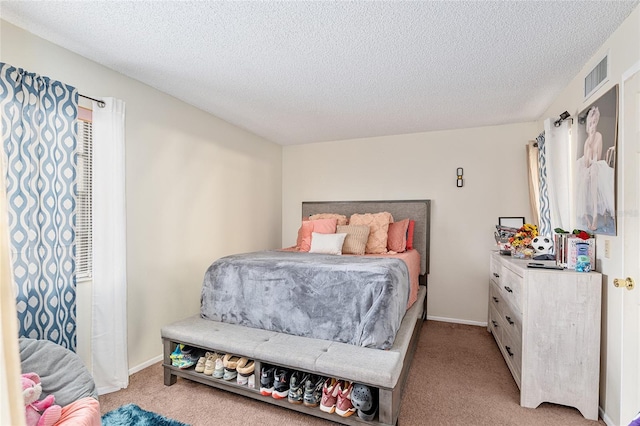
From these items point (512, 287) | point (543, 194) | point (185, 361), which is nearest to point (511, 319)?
point (512, 287)

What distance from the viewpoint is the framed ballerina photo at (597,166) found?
1.87 meters

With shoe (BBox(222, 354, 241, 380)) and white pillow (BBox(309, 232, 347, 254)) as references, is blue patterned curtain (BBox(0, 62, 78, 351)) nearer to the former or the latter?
shoe (BBox(222, 354, 241, 380))

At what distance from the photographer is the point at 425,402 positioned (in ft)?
6.91

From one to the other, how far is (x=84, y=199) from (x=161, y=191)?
0.61 m

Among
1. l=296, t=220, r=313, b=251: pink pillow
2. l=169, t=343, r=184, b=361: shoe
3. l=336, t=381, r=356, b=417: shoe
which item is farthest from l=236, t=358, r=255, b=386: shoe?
l=296, t=220, r=313, b=251: pink pillow

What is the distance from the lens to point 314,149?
4.68 metres

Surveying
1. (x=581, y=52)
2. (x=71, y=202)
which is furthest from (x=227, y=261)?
(x=581, y=52)

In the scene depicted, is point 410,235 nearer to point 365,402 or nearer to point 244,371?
point 365,402

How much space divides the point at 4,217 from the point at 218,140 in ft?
10.1

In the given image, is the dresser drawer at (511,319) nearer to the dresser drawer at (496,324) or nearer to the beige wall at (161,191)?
the dresser drawer at (496,324)

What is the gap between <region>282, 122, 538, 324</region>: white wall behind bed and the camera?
3660 millimetres

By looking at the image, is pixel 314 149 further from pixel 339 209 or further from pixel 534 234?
pixel 534 234

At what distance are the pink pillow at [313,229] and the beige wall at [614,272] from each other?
8.08 ft

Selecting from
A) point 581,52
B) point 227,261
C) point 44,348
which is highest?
point 581,52
